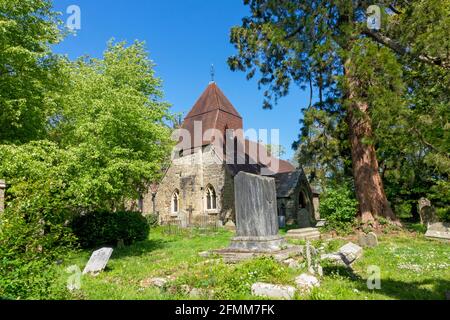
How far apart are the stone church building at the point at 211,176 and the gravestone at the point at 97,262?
13845 mm

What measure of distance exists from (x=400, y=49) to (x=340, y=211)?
6.98 metres

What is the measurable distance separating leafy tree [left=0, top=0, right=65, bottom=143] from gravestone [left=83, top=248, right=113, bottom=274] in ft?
16.9

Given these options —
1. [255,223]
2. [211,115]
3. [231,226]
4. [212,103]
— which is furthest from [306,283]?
[212,103]

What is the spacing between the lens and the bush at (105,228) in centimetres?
1425

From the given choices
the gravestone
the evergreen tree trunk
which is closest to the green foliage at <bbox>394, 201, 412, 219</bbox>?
the evergreen tree trunk

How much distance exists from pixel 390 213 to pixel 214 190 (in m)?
14.3

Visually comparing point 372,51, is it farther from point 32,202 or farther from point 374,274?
point 32,202

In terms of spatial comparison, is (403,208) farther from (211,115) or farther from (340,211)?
(211,115)

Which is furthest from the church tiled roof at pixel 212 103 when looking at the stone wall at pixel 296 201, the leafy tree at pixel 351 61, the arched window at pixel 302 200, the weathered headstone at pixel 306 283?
the weathered headstone at pixel 306 283

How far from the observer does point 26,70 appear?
11.6 metres

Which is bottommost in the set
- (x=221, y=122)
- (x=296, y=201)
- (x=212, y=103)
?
(x=296, y=201)

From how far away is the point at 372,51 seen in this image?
11617 millimetres

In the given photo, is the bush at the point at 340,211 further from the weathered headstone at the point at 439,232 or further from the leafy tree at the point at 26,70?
the leafy tree at the point at 26,70
